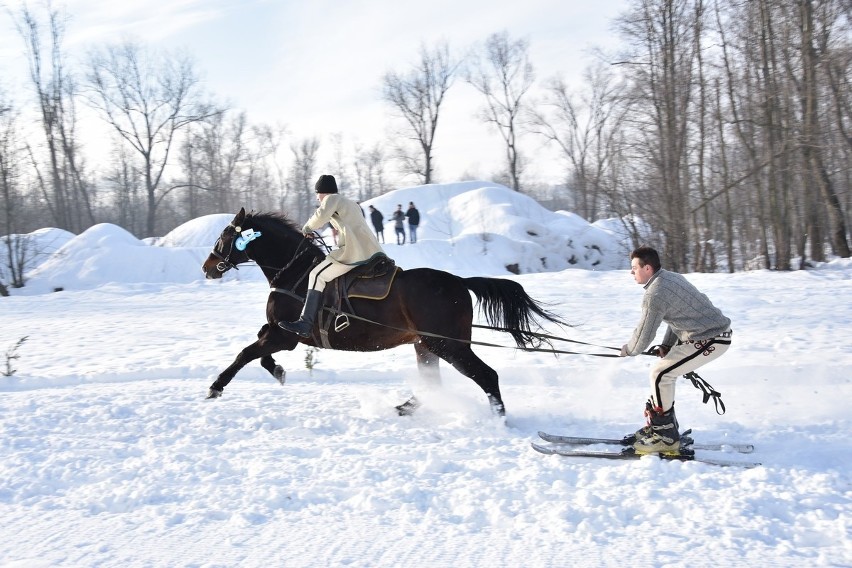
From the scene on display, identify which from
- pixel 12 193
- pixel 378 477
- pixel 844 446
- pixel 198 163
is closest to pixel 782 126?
pixel 844 446

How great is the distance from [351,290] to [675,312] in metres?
3.20

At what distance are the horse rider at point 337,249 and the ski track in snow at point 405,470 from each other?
42.2 inches

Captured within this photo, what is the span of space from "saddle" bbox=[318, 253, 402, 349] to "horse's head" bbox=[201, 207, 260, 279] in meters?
1.24

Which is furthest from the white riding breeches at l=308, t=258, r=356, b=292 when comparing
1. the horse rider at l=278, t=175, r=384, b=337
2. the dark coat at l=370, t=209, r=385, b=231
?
the dark coat at l=370, t=209, r=385, b=231

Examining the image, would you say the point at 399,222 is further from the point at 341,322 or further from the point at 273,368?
the point at 341,322

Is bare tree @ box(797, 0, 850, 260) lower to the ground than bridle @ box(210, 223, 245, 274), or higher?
higher

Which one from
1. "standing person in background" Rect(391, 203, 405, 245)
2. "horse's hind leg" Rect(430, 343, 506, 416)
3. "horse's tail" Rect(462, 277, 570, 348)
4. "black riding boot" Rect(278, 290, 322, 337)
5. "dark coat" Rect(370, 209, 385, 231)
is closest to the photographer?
"horse's hind leg" Rect(430, 343, 506, 416)

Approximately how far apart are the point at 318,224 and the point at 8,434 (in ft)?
11.4

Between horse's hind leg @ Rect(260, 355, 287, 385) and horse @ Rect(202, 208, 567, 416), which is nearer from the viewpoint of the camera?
horse @ Rect(202, 208, 567, 416)

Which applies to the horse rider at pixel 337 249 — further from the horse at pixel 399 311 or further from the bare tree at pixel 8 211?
the bare tree at pixel 8 211

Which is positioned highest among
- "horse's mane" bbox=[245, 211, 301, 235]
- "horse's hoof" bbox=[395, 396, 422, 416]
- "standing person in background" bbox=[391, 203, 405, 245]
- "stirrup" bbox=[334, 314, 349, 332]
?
"standing person in background" bbox=[391, 203, 405, 245]

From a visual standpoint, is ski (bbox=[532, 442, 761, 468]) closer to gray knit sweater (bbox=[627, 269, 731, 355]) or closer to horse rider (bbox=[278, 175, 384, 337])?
gray knit sweater (bbox=[627, 269, 731, 355])

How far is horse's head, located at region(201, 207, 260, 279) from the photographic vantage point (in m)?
7.36

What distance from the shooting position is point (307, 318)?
22.1ft
